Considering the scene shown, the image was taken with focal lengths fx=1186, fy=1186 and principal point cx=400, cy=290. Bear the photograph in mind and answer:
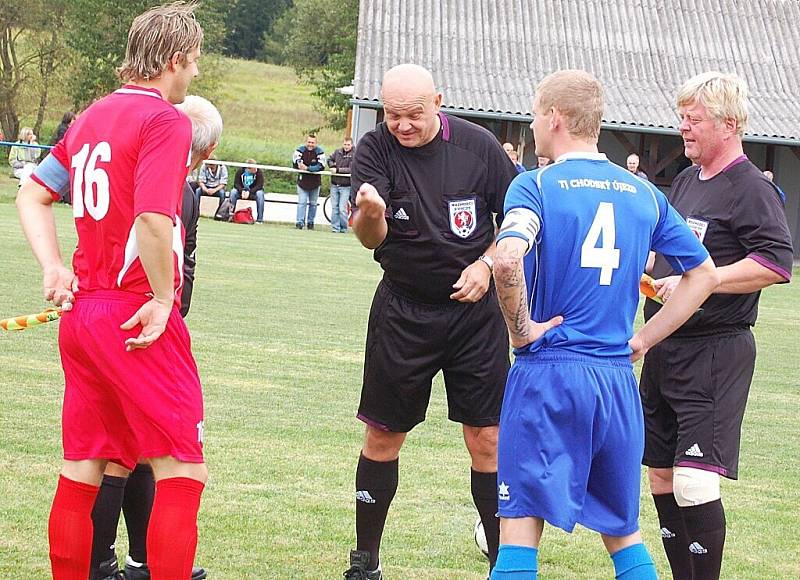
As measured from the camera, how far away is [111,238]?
3.93 m

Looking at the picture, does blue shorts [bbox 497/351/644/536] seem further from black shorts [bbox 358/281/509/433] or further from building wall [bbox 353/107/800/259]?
building wall [bbox 353/107/800/259]

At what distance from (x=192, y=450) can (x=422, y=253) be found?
154 centimetres

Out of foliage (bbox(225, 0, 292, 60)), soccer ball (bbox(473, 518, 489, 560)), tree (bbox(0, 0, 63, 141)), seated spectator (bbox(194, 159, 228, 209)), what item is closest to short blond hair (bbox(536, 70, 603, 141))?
soccer ball (bbox(473, 518, 489, 560))

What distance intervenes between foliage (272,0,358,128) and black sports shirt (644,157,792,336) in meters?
52.7

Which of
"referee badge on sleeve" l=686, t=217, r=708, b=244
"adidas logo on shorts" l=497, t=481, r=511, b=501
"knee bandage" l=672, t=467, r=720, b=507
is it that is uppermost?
"referee badge on sleeve" l=686, t=217, r=708, b=244

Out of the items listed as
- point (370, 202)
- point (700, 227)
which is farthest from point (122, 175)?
point (700, 227)

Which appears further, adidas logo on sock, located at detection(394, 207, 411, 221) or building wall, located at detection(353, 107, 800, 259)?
building wall, located at detection(353, 107, 800, 259)

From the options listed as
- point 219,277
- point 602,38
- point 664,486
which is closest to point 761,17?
point 602,38

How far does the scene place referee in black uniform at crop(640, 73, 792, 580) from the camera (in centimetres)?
479

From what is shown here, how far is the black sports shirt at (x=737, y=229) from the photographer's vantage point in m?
4.80

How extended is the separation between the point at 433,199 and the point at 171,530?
1885mm

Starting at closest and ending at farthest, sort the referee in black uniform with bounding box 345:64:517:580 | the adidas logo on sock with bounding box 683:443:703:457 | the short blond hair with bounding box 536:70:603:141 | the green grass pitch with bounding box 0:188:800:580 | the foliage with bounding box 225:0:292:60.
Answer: the short blond hair with bounding box 536:70:603:141 → the adidas logo on sock with bounding box 683:443:703:457 → the referee in black uniform with bounding box 345:64:517:580 → the green grass pitch with bounding box 0:188:800:580 → the foliage with bounding box 225:0:292:60

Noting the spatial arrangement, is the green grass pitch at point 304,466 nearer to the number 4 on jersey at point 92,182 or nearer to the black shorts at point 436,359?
the black shorts at point 436,359

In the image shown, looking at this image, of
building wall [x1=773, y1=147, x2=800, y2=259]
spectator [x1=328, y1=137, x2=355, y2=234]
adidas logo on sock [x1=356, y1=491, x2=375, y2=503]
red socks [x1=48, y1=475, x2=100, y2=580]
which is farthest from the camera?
building wall [x1=773, y1=147, x2=800, y2=259]
